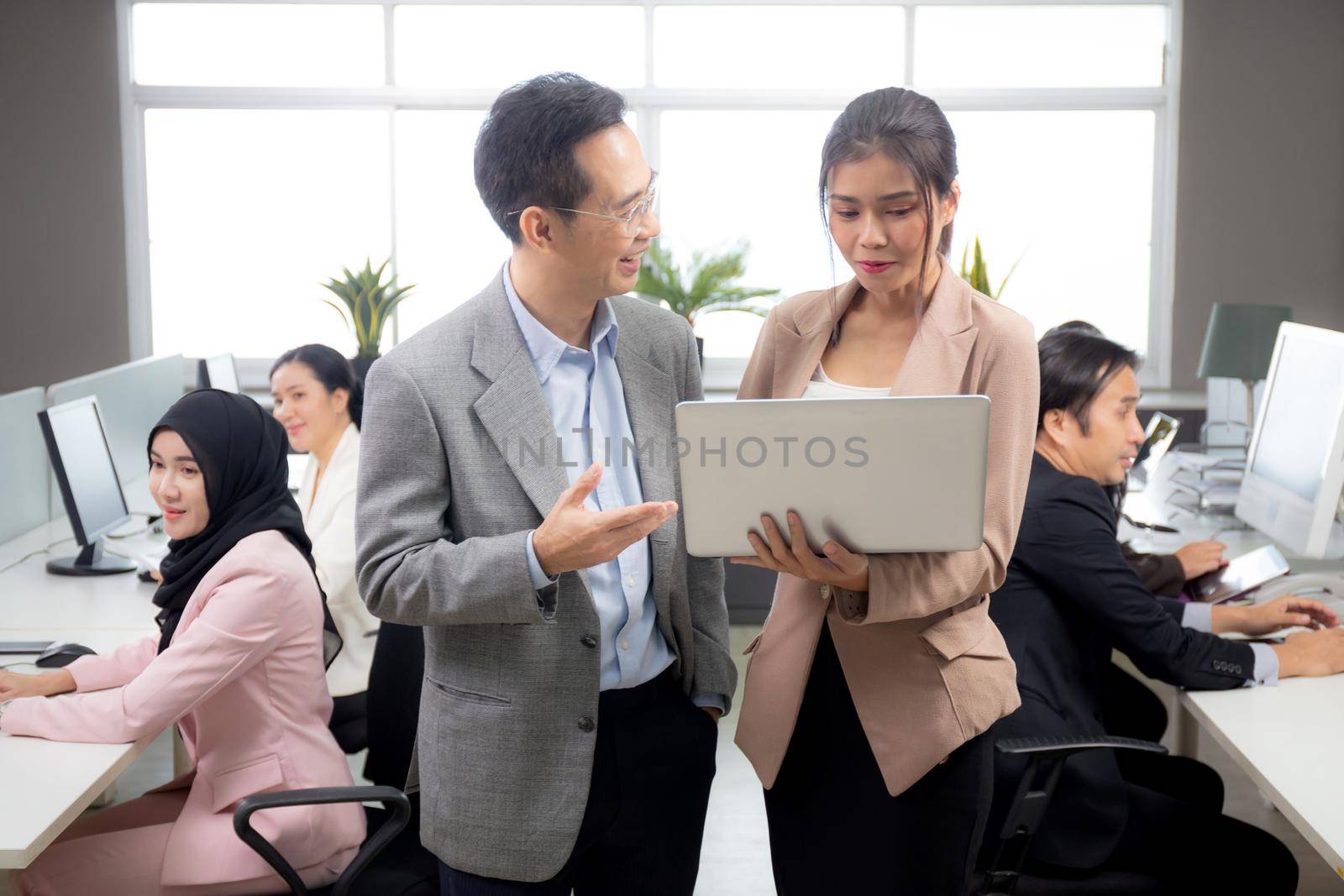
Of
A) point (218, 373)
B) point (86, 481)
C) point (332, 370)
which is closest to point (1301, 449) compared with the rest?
point (332, 370)

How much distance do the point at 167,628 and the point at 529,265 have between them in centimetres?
109

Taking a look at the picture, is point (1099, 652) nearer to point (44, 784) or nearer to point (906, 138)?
point (906, 138)

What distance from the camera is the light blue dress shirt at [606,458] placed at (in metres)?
1.30

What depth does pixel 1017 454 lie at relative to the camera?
1.30 metres

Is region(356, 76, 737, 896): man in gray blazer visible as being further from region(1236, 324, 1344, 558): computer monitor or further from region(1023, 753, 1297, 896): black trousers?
region(1236, 324, 1344, 558): computer monitor

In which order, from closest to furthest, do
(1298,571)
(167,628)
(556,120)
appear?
(556,120) < (167,628) < (1298,571)

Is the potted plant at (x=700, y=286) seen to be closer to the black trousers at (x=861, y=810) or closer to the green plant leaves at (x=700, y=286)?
the green plant leaves at (x=700, y=286)

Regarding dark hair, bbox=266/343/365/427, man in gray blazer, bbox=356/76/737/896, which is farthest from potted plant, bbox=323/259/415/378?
man in gray blazer, bbox=356/76/737/896

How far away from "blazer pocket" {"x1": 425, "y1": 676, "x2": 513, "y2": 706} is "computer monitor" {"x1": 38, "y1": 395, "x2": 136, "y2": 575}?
194 centimetres

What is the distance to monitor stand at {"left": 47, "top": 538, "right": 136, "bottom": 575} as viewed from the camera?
2994 millimetres

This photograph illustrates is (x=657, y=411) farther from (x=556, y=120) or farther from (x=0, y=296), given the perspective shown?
(x=0, y=296)

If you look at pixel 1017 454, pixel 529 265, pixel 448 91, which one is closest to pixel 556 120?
pixel 529 265

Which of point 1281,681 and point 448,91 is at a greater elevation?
point 448,91

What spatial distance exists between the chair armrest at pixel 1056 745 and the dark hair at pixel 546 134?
1.03m
